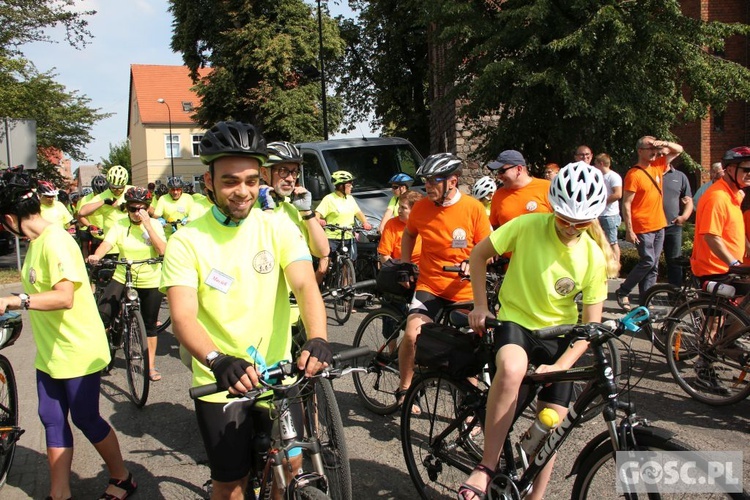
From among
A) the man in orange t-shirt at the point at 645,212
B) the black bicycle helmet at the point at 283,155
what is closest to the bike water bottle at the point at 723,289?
the man in orange t-shirt at the point at 645,212

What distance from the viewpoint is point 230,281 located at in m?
2.61

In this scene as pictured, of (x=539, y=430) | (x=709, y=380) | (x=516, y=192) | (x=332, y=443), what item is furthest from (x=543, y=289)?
(x=516, y=192)

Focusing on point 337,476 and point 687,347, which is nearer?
point 337,476

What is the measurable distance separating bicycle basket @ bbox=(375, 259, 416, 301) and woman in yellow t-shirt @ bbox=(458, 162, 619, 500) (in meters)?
1.66

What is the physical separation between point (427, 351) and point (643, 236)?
4.91 meters

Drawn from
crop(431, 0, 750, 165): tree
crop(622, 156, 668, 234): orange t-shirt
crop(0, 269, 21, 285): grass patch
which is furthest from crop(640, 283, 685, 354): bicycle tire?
crop(0, 269, 21, 285): grass patch

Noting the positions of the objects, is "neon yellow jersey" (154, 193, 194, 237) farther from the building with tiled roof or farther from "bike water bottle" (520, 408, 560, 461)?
the building with tiled roof

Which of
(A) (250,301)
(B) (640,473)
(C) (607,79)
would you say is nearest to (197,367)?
(A) (250,301)

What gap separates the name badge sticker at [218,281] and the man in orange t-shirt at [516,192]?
427 centimetres

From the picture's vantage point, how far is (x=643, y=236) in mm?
7500

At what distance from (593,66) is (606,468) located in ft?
34.3

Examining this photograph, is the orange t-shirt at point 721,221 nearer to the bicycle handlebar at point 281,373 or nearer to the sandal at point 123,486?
the bicycle handlebar at point 281,373

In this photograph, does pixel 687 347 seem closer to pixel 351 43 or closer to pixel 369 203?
pixel 369 203

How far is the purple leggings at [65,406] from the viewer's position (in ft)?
12.3
